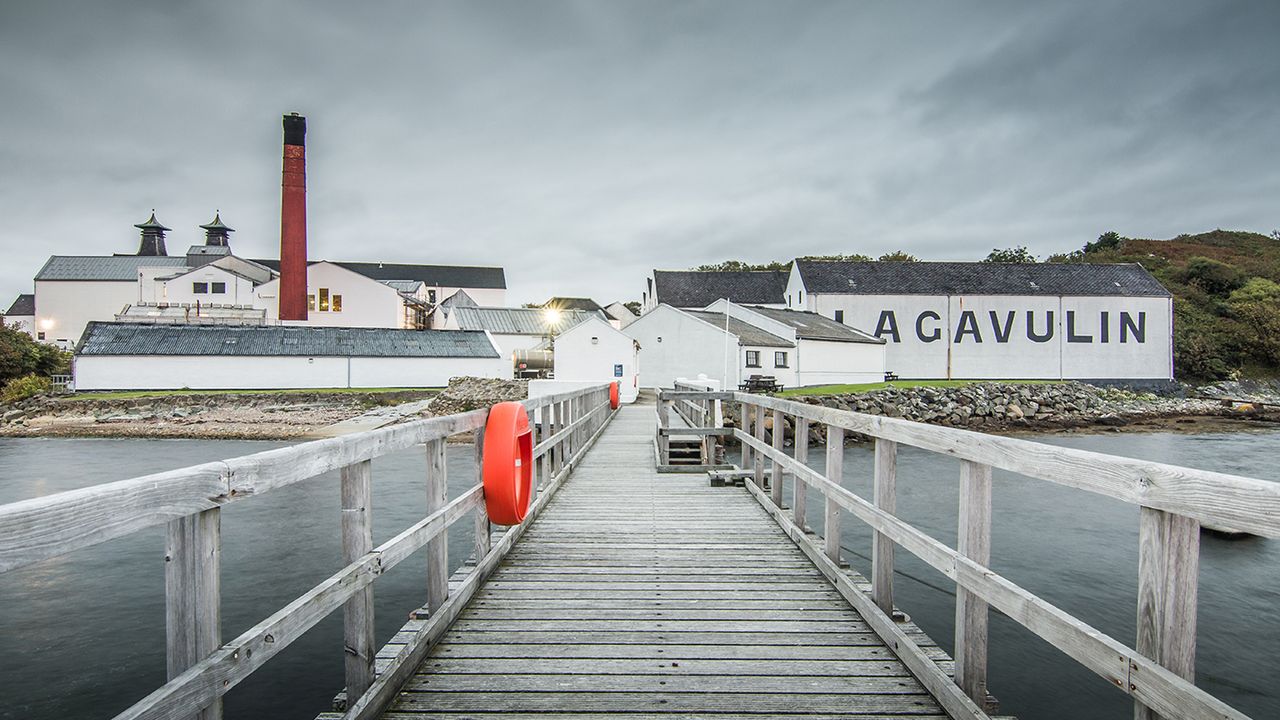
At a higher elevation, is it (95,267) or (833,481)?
(95,267)

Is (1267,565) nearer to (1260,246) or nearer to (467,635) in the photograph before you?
(467,635)

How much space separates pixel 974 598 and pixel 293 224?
48.0 m

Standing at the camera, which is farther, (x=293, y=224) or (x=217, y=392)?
(x=293, y=224)

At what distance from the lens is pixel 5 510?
4.79 ft

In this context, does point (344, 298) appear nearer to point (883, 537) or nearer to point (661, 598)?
point (661, 598)

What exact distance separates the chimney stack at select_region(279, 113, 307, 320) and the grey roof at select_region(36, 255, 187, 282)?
24574 mm

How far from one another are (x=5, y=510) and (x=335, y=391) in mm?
40422

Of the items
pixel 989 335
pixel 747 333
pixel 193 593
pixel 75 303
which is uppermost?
pixel 75 303

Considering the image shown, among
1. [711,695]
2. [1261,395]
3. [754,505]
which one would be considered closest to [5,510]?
[711,695]

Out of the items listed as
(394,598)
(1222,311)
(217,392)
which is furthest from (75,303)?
(1222,311)

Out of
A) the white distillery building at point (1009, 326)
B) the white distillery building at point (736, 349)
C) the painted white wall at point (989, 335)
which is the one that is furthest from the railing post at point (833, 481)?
the painted white wall at point (989, 335)

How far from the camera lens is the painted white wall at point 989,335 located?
1997 inches

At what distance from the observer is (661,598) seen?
15.3 feet

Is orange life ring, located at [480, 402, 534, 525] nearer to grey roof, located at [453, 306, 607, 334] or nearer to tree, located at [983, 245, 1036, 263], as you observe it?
grey roof, located at [453, 306, 607, 334]
